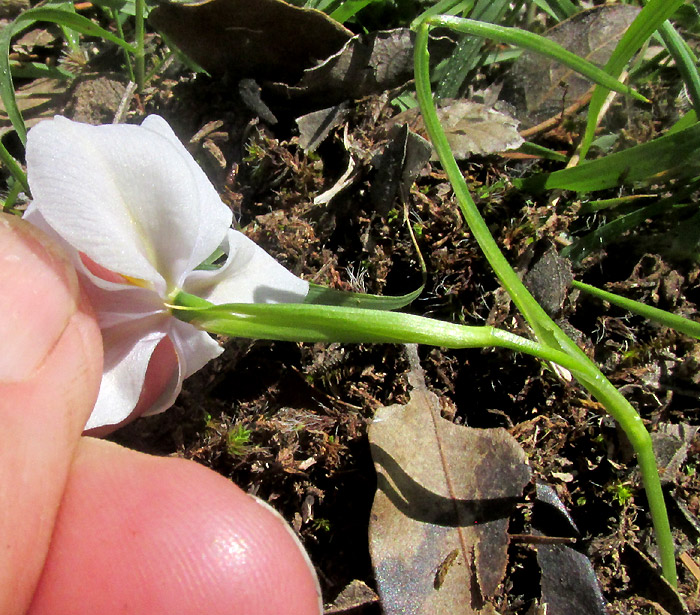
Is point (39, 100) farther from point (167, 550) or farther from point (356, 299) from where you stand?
point (167, 550)

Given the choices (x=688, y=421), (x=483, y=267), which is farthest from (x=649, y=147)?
(x=688, y=421)

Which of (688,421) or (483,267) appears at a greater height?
(483,267)

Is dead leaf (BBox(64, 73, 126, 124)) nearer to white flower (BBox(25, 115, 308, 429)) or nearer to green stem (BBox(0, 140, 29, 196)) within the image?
green stem (BBox(0, 140, 29, 196))

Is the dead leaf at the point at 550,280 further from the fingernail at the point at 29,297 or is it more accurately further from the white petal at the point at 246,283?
the fingernail at the point at 29,297

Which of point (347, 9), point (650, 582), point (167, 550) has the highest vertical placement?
point (347, 9)

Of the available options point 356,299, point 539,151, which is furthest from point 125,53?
point 539,151

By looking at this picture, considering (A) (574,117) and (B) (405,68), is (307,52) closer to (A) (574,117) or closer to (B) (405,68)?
(B) (405,68)

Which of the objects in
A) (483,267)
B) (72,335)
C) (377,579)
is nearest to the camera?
(72,335)
